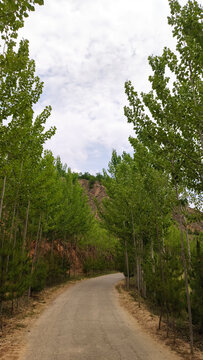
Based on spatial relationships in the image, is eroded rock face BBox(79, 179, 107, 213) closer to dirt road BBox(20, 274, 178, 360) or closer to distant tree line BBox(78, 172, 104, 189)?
distant tree line BBox(78, 172, 104, 189)

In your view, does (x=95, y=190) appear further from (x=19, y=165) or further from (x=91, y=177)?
(x=19, y=165)

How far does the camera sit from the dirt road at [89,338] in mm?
6242

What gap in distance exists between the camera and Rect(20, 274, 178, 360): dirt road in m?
6.24

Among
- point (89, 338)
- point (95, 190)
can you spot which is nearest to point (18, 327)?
point (89, 338)

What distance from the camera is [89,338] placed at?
24.5 ft

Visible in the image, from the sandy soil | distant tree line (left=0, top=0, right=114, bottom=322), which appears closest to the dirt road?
the sandy soil

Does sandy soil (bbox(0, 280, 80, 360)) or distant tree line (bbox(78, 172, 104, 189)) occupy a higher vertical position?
distant tree line (bbox(78, 172, 104, 189))

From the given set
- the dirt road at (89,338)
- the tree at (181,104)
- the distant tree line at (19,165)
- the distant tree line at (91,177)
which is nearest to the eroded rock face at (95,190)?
the distant tree line at (91,177)

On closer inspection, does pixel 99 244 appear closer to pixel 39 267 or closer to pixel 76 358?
pixel 39 267

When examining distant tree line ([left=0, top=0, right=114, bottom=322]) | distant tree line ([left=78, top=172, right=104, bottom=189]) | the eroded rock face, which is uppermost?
distant tree line ([left=78, top=172, right=104, bottom=189])

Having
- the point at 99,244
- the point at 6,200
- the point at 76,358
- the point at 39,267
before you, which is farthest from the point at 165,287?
the point at 99,244

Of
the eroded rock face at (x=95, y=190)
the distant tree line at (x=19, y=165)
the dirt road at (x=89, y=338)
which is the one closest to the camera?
the distant tree line at (x=19, y=165)

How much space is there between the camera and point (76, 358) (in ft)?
Answer: 19.4

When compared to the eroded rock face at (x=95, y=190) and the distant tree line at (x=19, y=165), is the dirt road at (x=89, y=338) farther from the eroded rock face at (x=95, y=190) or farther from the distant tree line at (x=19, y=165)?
the eroded rock face at (x=95, y=190)
